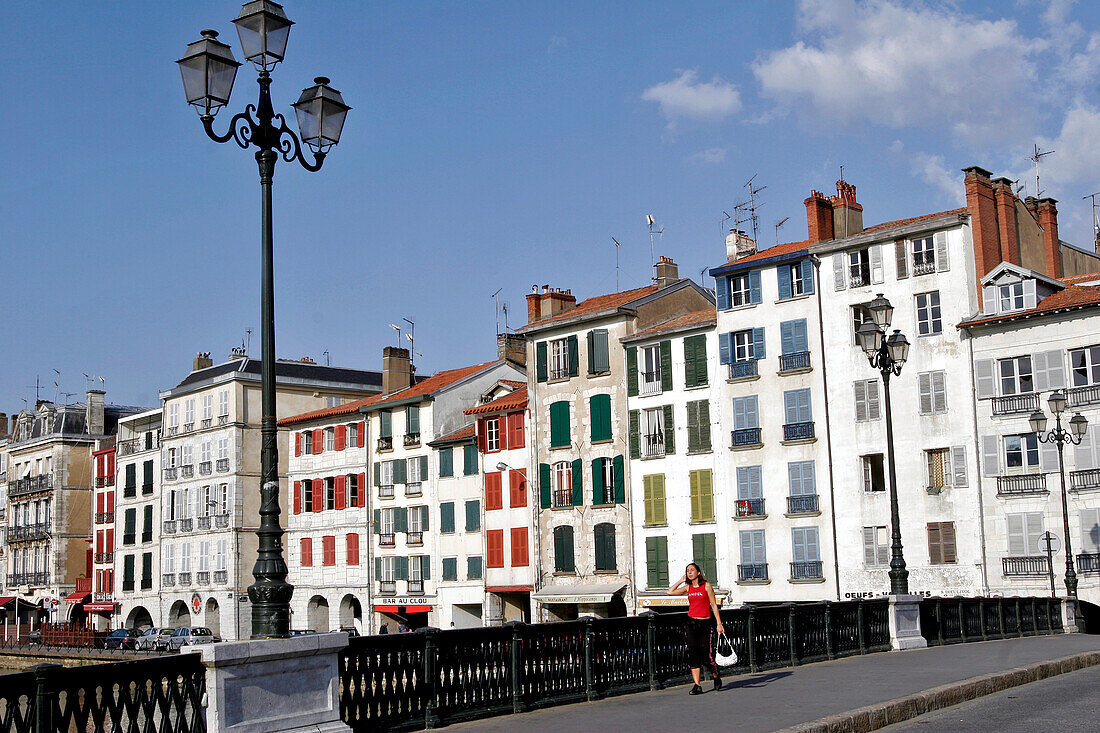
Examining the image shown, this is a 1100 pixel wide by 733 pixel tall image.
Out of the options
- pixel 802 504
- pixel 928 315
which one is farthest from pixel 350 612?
pixel 928 315

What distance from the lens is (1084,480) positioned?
1619 inches

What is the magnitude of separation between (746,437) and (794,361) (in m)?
3.73

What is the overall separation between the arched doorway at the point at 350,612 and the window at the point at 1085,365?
37502 mm

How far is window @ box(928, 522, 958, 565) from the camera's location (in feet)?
143

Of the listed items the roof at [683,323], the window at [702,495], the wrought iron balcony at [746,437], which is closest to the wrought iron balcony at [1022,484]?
the wrought iron balcony at [746,437]

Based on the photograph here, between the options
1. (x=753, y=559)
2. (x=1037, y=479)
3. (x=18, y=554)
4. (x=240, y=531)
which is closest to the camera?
(x=1037, y=479)

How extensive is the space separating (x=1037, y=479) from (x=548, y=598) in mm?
21276

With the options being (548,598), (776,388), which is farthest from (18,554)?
(776,388)

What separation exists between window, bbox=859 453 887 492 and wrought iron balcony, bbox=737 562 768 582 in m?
5.45

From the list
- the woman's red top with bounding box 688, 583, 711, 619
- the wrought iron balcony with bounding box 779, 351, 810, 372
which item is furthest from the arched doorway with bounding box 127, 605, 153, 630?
the woman's red top with bounding box 688, 583, 711, 619

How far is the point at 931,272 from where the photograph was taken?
45406 millimetres

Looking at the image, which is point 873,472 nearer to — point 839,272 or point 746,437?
point 746,437

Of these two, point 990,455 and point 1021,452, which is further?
point 990,455

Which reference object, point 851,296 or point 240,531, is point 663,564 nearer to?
point 851,296
